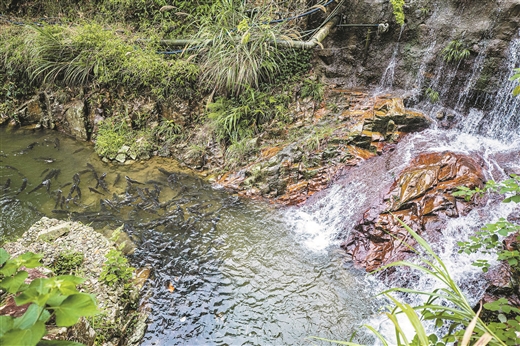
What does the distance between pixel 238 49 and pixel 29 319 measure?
18.2 feet

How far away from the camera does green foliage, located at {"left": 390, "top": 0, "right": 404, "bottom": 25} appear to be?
532 cm

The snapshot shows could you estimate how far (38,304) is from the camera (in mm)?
831

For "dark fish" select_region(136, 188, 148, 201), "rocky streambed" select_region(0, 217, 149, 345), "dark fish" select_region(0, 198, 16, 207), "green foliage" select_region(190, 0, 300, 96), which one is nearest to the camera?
"rocky streambed" select_region(0, 217, 149, 345)

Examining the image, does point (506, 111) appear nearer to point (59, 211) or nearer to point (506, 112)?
point (506, 112)

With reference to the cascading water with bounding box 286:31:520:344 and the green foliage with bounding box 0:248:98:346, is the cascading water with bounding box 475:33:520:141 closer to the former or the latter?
the cascading water with bounding box 286:31:520:344

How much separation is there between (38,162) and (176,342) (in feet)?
16.3

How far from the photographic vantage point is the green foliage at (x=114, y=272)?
2.99 meters

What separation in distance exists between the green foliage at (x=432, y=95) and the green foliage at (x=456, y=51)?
0.57 m

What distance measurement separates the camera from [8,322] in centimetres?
79

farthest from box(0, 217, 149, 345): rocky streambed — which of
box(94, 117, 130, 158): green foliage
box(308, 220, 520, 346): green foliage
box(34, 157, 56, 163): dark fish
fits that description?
box(34, 157, 56, 163): dark fish

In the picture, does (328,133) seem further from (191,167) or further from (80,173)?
(80,173)

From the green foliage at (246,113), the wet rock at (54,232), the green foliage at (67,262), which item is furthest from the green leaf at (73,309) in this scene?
the green foliage at (246,113)

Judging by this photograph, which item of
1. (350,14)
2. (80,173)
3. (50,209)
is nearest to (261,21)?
(350,14)

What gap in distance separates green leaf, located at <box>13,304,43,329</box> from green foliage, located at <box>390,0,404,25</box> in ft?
20.8
